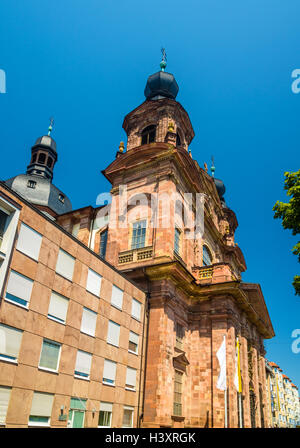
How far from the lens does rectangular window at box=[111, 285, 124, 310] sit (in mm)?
18984

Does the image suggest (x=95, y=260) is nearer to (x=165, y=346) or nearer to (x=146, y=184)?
(x=165, y=346)

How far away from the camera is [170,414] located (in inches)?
774

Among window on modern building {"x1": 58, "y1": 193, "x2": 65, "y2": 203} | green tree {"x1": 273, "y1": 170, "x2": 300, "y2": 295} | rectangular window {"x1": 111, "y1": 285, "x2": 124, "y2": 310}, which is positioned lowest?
rectangular window {"x1": 111, "y1": 285, "x2": 124, "y2": 310}

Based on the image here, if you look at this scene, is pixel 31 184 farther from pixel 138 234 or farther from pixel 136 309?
pixel 136 309

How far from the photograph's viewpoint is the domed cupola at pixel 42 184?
4195cm

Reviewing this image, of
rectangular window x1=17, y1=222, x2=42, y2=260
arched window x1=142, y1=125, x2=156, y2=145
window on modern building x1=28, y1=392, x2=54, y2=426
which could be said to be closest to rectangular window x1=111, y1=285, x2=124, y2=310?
rectangular window x1=17, y1=222, x2=42, y2=260

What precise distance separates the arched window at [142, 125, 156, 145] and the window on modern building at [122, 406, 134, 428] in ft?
66.7

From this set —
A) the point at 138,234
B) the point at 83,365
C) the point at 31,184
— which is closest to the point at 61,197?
the point at 31,184

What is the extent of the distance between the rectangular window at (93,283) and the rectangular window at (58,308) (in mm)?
1882

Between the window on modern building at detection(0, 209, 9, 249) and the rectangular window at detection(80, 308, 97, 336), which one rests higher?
the window on modern building at detection(0, 209, 9, 249)

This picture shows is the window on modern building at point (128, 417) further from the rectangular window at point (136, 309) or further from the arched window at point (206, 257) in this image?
the arched window at point (206, 257)

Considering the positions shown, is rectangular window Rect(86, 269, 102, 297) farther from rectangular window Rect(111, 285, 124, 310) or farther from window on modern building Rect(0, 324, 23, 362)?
window on modern building Rect(0, 324, 23, 362)
